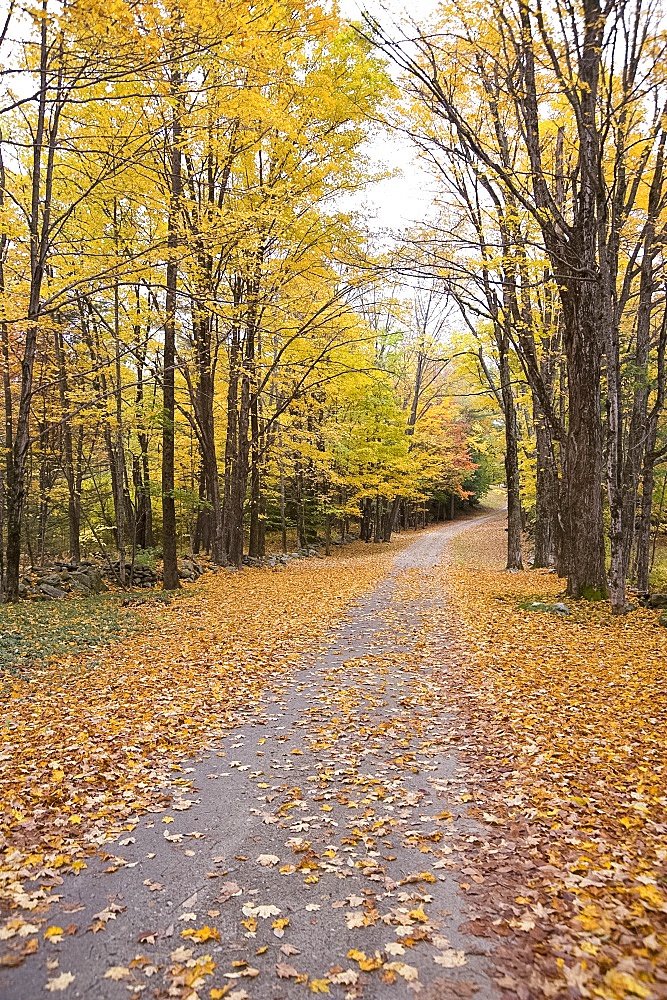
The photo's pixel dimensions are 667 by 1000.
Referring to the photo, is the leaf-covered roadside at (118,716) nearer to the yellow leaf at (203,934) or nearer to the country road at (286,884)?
the country road at (286,884)

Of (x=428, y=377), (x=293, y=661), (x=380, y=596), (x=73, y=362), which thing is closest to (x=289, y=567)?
(x=380, y=596)

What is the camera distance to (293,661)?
880 centimetres

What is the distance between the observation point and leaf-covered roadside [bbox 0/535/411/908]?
4219 millimetres

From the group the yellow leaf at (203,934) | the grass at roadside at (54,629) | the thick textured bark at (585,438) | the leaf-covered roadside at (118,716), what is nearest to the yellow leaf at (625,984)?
the yellow leaf at (203,934)

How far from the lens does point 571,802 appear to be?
14.5ft

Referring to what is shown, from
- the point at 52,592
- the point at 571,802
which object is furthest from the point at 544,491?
the point at 571,802

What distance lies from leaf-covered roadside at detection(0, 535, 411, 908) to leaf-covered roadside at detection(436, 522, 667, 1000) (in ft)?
8.71

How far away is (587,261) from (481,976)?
413 inches

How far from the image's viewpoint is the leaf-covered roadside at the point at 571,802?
291cm

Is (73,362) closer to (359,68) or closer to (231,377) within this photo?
(231,377)

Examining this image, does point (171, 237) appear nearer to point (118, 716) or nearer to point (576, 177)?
point (576, 177)

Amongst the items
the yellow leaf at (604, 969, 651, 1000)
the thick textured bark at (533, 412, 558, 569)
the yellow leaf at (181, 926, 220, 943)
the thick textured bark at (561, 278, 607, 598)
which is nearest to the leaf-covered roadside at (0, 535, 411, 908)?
the yellow leaf at (181, 926, 220, 943)

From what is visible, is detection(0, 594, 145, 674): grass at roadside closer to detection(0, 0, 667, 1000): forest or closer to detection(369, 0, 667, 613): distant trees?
detection(0, 0, 667, 1000): forest

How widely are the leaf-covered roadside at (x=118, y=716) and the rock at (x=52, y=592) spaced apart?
220cm
